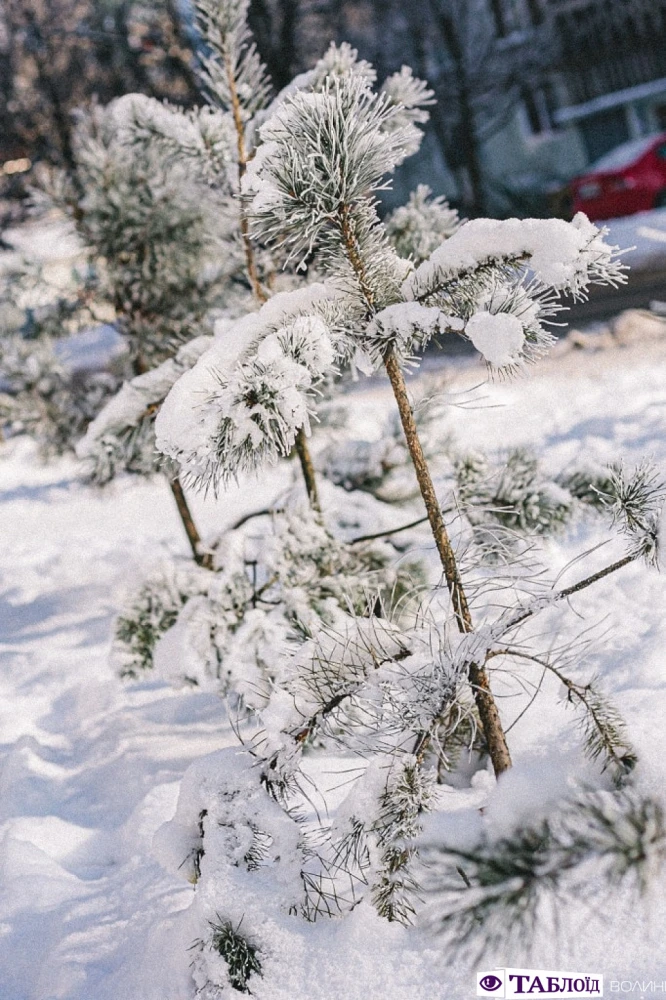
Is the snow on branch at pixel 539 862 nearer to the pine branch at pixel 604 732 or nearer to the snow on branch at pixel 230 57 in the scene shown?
the pine branch at pixel 604 732

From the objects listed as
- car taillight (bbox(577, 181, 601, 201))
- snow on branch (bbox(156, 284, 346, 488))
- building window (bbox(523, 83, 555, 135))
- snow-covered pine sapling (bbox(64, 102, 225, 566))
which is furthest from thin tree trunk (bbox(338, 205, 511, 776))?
building window (bbox(523, 83, 555, 135))

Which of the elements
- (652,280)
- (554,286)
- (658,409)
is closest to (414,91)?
(554,286)

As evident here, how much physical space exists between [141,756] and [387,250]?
2.43 m

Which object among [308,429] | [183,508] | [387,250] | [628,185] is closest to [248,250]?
[387,250]

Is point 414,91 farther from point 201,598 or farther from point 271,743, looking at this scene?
point 271,743

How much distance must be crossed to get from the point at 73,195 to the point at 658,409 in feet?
14.1

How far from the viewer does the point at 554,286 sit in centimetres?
167

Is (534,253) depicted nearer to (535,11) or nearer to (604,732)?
(604,732)

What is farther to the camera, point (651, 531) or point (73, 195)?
point (73, 195)

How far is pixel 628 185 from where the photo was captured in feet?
42.8

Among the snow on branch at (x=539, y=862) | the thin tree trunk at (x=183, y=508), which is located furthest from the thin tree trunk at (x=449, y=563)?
the thin tree trunk at (x=183, y=508)

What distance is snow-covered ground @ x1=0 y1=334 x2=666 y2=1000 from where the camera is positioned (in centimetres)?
178

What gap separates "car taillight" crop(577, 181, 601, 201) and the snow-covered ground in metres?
7.73

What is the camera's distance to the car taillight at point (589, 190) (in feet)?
43.7
